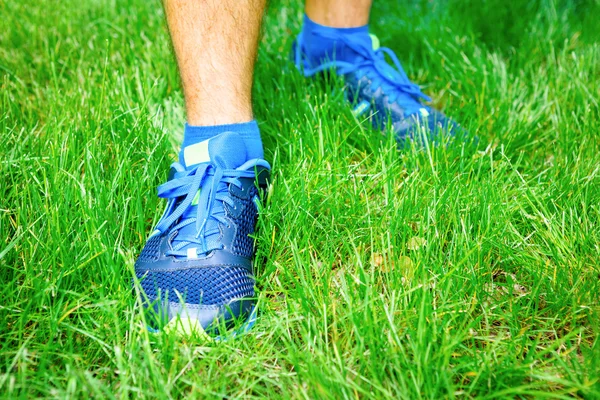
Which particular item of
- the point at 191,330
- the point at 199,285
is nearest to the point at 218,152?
the point at 199,285

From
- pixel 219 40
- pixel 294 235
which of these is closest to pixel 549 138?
pixel 294 235

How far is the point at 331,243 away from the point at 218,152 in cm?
38

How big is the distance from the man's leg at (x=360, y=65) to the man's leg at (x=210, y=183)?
49cm

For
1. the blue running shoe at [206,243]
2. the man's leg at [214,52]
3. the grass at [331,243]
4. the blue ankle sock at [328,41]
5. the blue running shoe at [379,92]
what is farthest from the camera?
the blue ankle sock at [328,41]

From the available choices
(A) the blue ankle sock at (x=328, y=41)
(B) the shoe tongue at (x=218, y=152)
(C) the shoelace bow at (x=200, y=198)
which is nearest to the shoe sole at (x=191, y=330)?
(C) the shoelace bow at (x=200, y=198)

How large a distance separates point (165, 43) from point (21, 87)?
59 centimetres

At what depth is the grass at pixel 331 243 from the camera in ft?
3.33

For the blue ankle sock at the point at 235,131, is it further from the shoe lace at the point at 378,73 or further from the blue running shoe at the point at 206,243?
the shoe lace at the point at 378,73

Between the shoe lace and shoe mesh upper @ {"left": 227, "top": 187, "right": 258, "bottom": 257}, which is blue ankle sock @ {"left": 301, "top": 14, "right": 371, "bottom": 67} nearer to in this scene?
the shoe lace

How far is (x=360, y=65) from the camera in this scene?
1922 millimetres

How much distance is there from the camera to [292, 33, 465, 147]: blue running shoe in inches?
69.5

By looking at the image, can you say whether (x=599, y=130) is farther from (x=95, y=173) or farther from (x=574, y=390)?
(x=95, y=173)

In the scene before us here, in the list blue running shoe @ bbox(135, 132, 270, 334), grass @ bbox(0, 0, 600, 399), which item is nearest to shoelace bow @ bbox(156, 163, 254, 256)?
blue running shoe @ bbox(135, 132, 270, 334)

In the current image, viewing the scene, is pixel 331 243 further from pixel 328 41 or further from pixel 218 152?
pixel 328 41
